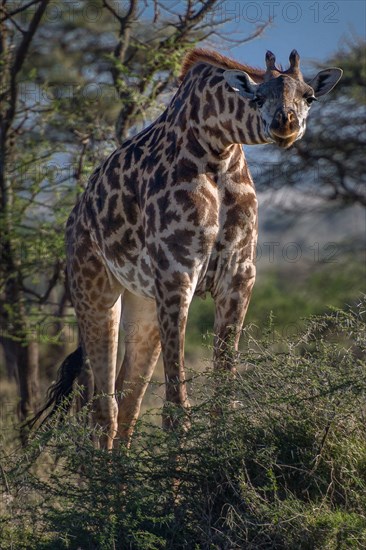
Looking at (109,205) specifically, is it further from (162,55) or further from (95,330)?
(162,55)

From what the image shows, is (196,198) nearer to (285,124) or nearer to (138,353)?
(285,124)

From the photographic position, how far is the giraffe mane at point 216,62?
5914mm

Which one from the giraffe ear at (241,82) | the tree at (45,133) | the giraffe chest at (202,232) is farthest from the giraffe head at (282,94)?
the tree at (45,133)

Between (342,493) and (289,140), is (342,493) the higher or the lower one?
the lower one

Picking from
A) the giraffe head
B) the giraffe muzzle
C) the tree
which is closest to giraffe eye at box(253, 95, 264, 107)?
the giraffe head

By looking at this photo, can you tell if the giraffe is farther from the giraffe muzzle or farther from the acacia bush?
the acacia bush

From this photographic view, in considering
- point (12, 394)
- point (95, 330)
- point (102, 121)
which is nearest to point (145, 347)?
point (95, 330)

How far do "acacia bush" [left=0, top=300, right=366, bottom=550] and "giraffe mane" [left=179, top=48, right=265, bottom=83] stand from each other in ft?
4.84

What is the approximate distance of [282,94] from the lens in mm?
5504

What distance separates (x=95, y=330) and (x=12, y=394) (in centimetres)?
588

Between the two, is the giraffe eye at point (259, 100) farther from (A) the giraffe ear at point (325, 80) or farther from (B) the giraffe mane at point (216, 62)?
(A) the giraffe ear at point (325, 80)

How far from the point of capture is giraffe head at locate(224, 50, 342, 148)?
5.43 meters

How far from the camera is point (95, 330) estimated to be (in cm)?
710

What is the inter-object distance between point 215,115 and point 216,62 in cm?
45
